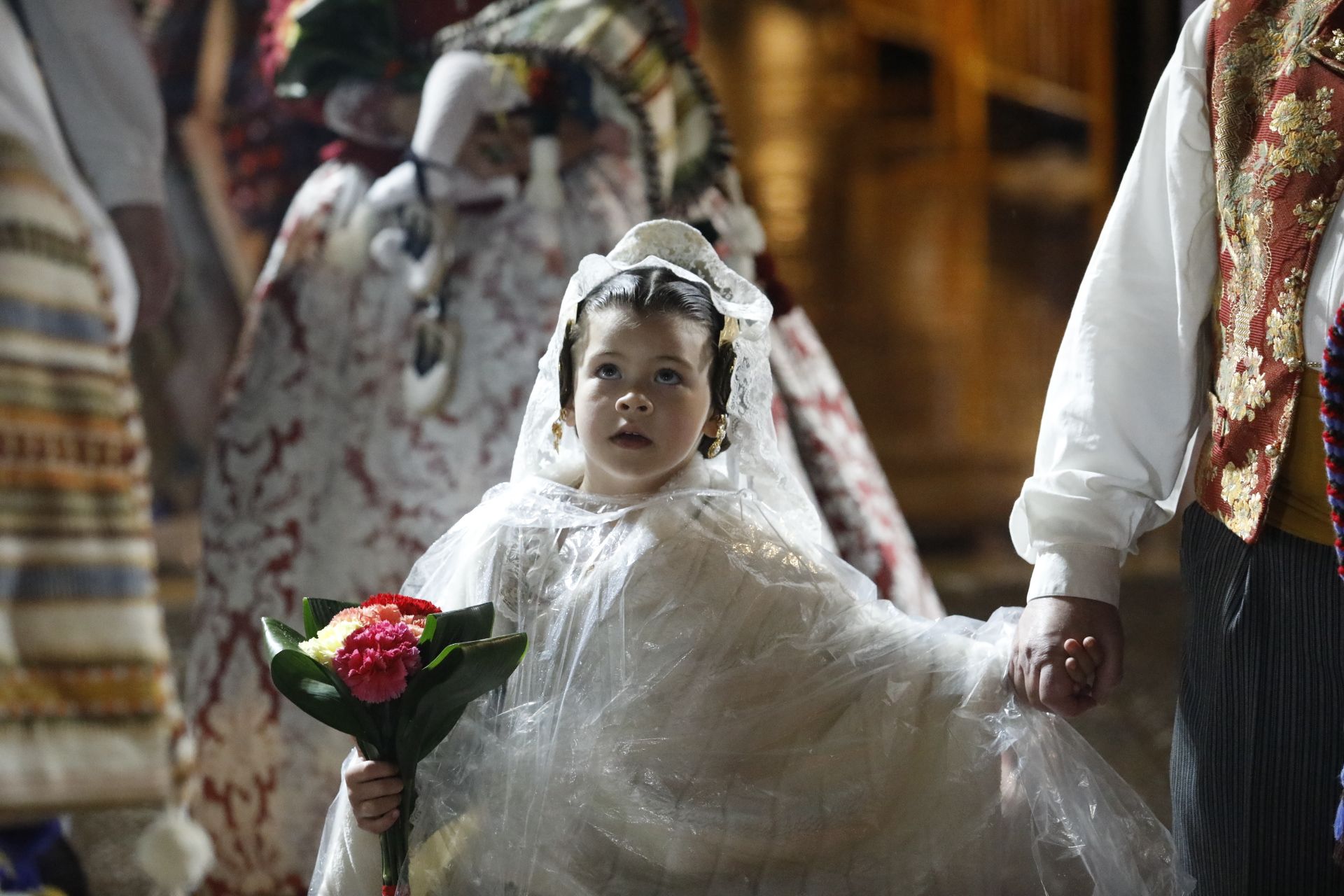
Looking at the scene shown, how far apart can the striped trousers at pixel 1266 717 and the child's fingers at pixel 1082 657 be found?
0.11 meters

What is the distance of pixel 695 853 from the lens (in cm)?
126

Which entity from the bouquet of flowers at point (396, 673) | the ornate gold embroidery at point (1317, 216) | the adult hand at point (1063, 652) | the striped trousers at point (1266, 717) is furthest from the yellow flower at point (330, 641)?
the ornate gold embroidery at point (1317, 216)

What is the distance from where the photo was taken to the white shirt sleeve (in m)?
1.32

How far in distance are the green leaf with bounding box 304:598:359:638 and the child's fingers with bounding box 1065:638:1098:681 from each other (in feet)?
2.14

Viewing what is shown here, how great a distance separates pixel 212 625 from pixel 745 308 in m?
1.19

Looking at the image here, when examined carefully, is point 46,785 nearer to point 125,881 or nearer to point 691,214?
point 125,881

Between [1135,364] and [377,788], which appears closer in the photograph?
[377,788]

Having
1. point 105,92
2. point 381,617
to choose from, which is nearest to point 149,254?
point 105,92

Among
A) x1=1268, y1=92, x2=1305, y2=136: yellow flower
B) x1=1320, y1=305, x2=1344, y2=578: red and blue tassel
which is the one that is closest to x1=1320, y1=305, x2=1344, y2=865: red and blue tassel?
x1=1320, y1=305, x2=1344, y2=578: red and blue tassel

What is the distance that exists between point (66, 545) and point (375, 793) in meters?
0.86

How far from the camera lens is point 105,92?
213 cm

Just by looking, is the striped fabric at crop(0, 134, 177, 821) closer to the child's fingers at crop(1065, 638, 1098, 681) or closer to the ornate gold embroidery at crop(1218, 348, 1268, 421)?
the child's fingers at crop(1065, 638, 1098, 681)

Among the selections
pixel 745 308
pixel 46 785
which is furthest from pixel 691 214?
pixel 46 785

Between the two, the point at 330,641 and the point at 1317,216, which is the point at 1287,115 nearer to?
the point at 1317,216
